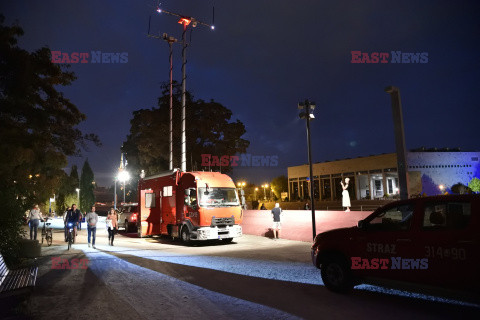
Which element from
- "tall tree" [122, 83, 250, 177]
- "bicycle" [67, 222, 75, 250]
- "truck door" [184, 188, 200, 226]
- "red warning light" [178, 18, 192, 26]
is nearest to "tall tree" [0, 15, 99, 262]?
"bicycle" [67, 222, 75, 250]

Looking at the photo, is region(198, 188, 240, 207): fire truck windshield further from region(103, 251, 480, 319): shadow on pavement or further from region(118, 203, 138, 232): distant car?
region(118, 203, 138, 232): distant car

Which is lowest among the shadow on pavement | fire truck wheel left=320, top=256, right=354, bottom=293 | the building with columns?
the shadow on pavement

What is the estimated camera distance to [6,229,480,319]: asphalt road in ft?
17.5

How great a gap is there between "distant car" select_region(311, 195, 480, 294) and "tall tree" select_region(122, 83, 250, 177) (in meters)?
26.3

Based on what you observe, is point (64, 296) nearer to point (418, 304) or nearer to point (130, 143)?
point (418, 304)

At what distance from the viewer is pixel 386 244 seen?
580 centimetres

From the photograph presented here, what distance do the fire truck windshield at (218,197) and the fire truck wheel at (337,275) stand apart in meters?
8.51

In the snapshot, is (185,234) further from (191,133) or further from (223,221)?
(191,133)

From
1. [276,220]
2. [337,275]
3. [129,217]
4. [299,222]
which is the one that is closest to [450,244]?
[337,275]

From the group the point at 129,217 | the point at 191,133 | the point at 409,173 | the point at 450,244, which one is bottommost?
the point at 129,217

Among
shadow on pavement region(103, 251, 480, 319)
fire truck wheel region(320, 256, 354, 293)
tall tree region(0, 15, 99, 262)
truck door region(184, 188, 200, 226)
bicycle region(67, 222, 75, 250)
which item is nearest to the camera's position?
shadow on pavement region(103, 251, 480, 319)

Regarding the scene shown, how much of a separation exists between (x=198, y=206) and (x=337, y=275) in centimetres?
879

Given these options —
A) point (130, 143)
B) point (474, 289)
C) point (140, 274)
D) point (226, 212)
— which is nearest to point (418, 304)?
point (474, 289)

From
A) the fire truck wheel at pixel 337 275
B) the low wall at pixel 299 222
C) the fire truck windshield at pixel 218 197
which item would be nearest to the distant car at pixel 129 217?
the low wall at pixel 299 222
